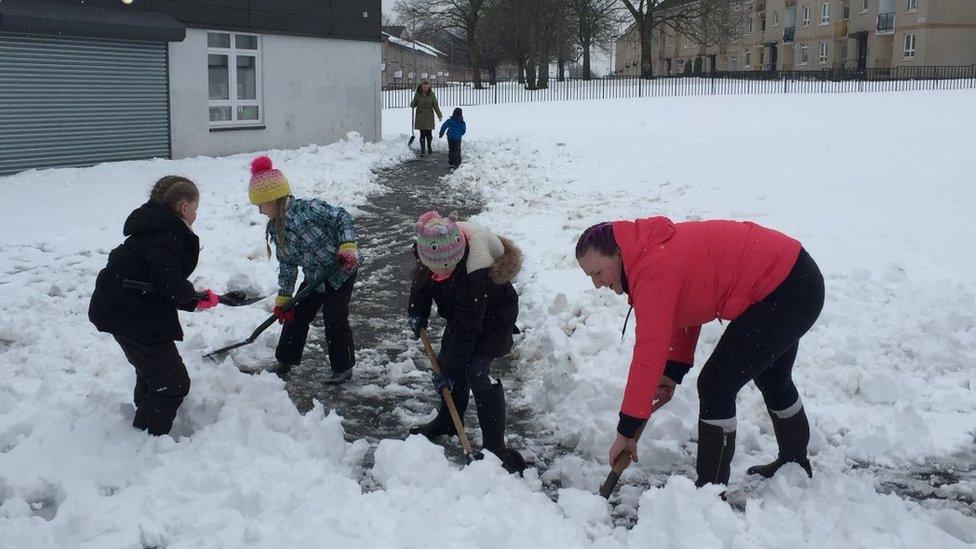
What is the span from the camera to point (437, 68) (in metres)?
97.6

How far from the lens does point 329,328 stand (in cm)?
595

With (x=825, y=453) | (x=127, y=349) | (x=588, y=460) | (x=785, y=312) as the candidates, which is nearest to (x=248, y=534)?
(x=127, y=349)

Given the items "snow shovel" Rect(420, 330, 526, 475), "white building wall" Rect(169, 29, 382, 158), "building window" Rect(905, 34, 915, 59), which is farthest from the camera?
"building window" Rect(905, 34, 915, 59)

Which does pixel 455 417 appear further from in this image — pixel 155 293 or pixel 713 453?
pixel 155 293

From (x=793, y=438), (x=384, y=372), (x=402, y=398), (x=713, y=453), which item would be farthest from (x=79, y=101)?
(x=793, y=438)

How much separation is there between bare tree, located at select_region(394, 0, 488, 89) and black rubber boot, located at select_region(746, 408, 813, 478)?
4631cm

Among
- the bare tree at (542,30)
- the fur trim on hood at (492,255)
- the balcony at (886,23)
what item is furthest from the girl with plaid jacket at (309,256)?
the balcony at (886,23)

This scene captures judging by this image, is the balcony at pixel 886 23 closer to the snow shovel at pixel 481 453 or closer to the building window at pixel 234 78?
the building window at pixel 234 78

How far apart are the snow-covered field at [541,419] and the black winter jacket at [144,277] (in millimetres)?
605

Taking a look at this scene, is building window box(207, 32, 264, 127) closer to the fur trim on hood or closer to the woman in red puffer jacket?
the fur trim on hood

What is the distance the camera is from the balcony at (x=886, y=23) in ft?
175

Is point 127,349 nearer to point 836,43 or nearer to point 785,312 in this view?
point 785,312

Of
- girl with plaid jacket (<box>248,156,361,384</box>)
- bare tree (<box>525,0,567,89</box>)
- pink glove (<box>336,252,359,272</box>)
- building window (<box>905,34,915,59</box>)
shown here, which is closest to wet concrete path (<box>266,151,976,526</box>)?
girl with plaid jacket (<box>248,156,361,384</box>)

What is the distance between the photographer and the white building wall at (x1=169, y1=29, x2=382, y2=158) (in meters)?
17.4
